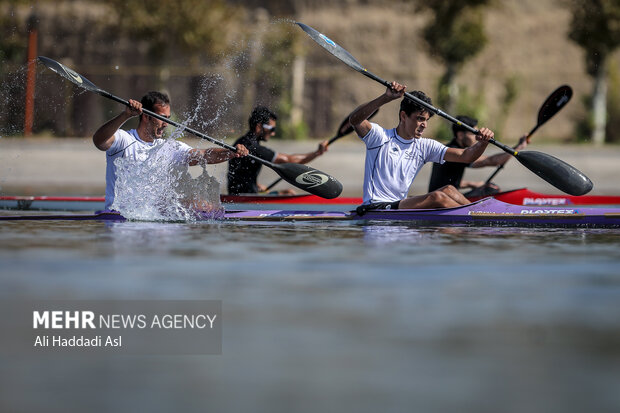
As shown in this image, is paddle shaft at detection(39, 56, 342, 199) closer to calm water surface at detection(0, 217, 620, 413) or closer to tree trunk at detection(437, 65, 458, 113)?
calm water surface at detection(0, 217, 620, 413)

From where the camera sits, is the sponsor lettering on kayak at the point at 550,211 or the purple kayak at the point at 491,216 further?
the sponsor lettering on kayak at the point at 550,211

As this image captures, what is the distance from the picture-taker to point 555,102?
38.7 feet

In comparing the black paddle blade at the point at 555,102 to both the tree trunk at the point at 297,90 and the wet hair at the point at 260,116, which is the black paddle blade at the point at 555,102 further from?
the tree trunk at the point at 297,90

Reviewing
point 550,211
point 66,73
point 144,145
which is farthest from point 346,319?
point 66,73

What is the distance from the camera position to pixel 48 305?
4.93 meters

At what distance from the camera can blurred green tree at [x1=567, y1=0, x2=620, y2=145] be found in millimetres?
24562

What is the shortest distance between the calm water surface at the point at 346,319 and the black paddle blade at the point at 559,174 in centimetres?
116

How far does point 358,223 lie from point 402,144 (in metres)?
0.81

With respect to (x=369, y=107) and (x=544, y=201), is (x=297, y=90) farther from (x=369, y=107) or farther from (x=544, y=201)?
(x=369, y=107)

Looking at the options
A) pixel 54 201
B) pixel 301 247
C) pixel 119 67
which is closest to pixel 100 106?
pixel 119 67

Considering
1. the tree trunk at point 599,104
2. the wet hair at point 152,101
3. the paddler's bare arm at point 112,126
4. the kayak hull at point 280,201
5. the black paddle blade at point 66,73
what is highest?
the tree trunk at point 599,104

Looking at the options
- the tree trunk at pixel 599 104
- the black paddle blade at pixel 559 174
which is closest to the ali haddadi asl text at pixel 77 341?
the black paddle blade at pixel 559 174

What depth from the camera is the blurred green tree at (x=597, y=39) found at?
24.6 meters

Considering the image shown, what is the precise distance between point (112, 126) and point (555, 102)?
537 cm
